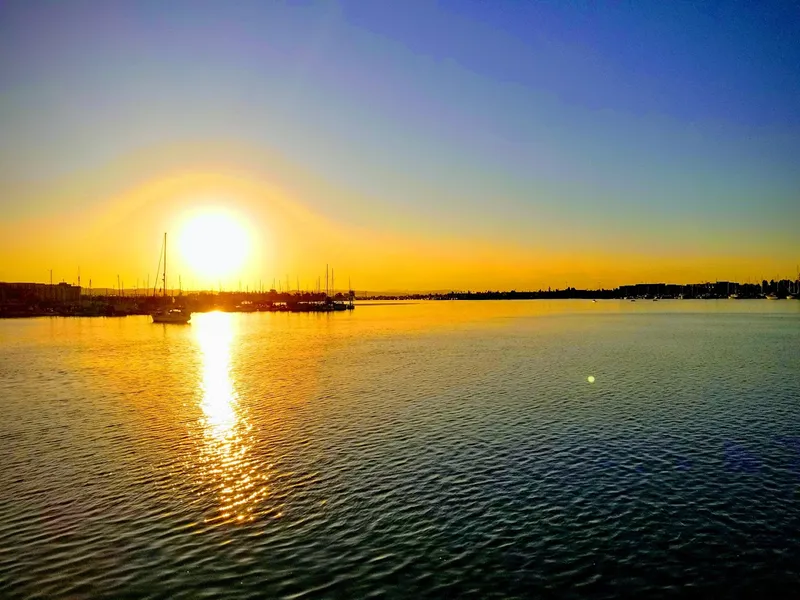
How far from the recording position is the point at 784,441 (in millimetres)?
31141

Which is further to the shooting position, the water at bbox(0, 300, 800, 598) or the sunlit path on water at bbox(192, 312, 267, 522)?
the sunlit path on water at bbox(192, 312, 267, 522)

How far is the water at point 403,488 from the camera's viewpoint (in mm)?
16906

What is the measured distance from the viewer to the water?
16906mm

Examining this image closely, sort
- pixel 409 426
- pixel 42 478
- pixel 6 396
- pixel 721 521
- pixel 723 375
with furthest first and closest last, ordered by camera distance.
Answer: pixel 723 375 < pixel 6 396 < pixel 409 426 < pixel 42 478 < pixel 721 521

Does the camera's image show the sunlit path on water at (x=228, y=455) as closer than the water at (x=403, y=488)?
No

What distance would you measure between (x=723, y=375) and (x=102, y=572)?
57.4 m

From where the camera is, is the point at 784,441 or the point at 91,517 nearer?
the point at 91,517

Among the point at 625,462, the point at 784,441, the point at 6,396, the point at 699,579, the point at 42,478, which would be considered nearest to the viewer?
the point at 699,579

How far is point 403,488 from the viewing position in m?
24.3

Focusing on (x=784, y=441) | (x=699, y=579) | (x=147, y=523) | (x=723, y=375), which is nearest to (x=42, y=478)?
(x=147, y=523)

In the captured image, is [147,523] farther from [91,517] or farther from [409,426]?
[409,426]

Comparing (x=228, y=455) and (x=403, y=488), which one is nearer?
(x=403, y=488)

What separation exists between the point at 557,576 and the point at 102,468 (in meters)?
22.3

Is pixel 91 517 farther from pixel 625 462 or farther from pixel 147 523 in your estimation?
pixel 625 462
